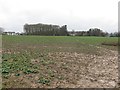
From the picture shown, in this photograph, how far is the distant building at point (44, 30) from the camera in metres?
107

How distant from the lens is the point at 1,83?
636cm

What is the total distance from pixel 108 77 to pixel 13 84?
3.80 metres

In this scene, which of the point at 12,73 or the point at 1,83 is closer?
the point at 1,83

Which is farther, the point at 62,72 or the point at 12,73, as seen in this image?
the point at 62,72

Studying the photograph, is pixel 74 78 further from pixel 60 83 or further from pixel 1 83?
pixel 1 83

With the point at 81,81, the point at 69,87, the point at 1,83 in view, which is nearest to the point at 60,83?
the point at 69,87

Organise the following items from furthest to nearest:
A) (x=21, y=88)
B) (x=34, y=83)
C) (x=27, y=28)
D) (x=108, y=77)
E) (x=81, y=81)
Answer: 1. (x=27, y=28)
2. (x=108, y=77)
3. (x=81, y=81)
4. (x=34, y=83)
5. (x=21, y=88)

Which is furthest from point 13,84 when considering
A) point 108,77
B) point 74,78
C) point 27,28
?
point 27,28

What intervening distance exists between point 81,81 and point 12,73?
2693 mm

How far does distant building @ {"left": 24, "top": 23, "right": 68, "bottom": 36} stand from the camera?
10711cm

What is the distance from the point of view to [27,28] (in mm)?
115312

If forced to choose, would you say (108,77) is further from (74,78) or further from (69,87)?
(69,87)

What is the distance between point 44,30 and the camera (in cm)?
11094

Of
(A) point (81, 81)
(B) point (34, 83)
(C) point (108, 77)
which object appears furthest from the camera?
(C) point (108, 77)
